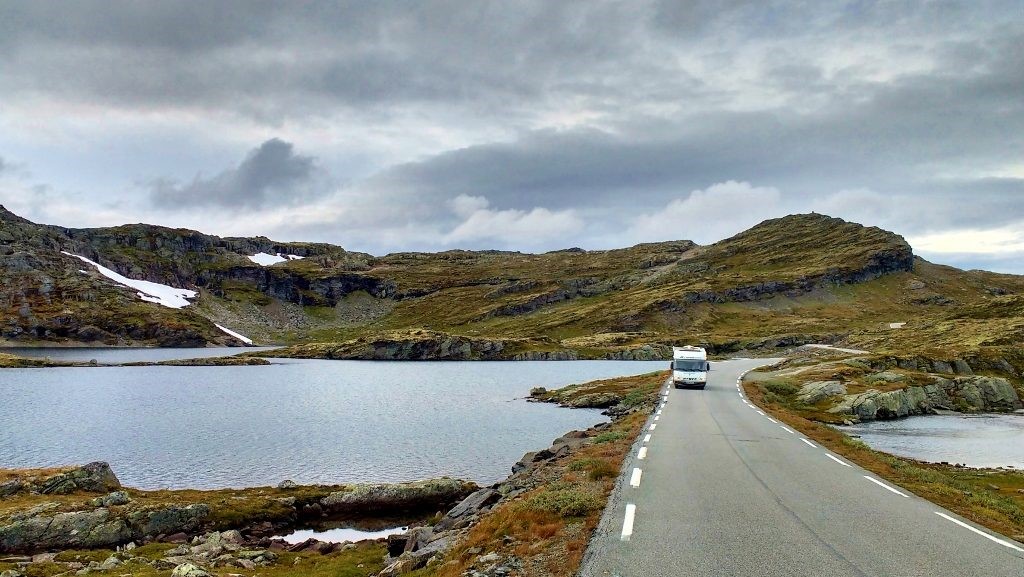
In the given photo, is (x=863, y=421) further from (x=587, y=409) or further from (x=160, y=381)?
(x=160, y=381)

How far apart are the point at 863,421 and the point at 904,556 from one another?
52945mm

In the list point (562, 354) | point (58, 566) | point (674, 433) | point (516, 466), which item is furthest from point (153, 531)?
point (562, 354)

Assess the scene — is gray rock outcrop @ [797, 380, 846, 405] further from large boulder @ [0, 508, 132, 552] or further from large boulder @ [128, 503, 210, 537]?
large boulder @ [0, 508, 132, 552]

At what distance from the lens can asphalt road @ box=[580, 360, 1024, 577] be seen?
1073 centimetres

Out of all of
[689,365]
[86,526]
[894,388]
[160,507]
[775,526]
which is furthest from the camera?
[894,388]

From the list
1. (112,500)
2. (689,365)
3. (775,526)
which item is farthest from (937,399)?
(112,500)

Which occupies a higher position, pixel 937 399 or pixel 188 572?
pixel 937 399

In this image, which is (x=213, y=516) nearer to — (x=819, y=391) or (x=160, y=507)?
(x=160, y=507)

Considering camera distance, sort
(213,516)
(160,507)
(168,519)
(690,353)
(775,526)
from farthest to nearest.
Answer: (690,353), (213,516), (160,507), (168,519), (775,526)

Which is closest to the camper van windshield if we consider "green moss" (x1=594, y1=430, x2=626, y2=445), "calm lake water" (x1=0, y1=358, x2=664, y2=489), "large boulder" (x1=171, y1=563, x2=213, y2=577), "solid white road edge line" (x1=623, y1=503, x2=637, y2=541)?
"calm lake water" (x1=0, y1=358, x2=664, y2=489)

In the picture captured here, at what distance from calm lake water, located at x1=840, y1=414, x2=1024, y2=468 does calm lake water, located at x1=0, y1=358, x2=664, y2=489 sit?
83.5 ft

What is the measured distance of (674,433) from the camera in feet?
93.7

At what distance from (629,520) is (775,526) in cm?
333

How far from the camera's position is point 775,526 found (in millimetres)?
13203
